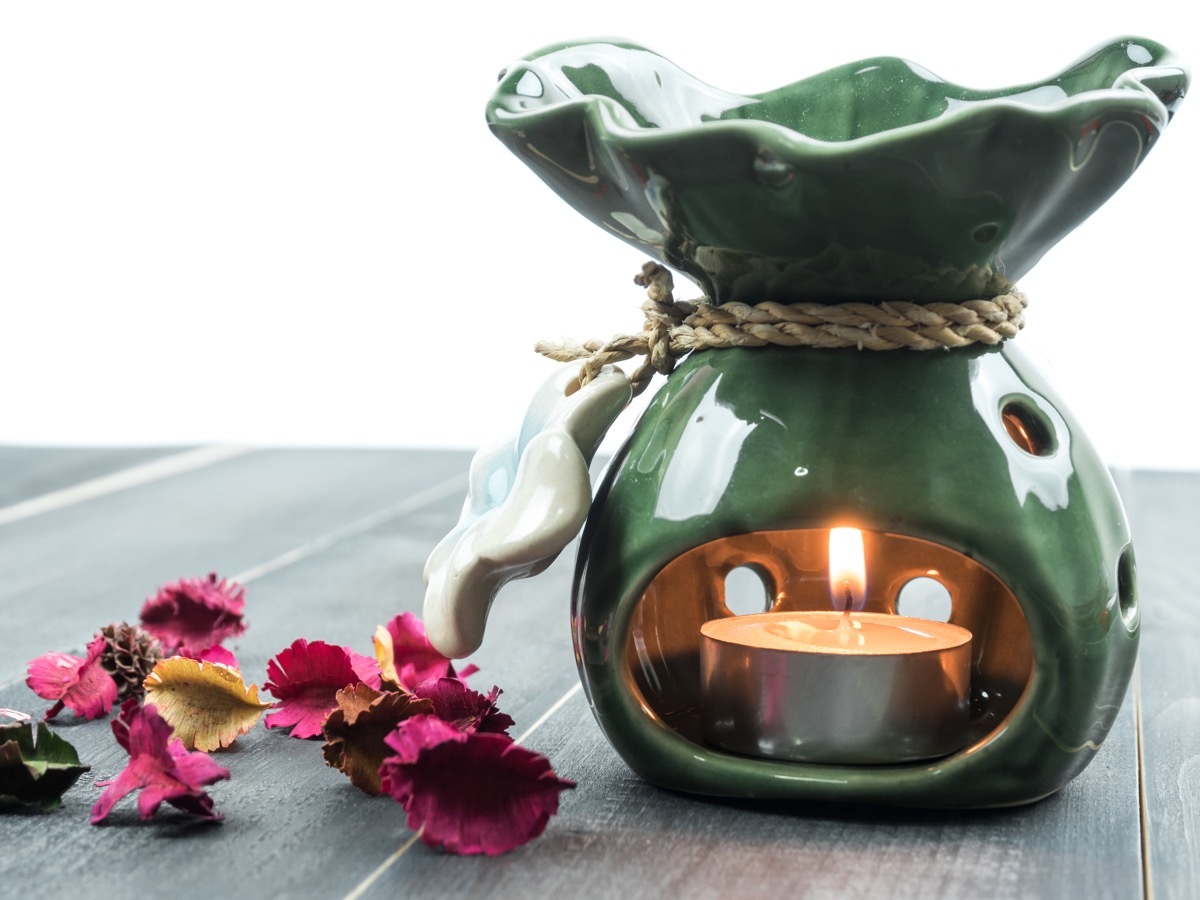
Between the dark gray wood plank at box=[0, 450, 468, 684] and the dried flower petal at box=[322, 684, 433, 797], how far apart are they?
33 centimetres

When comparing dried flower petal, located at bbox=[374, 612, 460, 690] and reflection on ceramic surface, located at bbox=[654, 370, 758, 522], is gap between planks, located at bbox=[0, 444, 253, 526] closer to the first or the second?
dried flower petal, located at bbox=[374, 612, 460, 690]

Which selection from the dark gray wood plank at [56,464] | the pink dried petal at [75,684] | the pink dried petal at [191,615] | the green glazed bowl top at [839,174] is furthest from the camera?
the dark gray wood plank at [56,464]

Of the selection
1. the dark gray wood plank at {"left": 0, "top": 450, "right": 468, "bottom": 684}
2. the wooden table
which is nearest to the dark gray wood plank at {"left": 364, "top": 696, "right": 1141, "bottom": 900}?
the wooden table

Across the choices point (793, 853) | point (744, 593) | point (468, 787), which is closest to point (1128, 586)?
point (793, 853)

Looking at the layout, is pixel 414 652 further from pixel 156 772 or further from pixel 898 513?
pixel 898 513

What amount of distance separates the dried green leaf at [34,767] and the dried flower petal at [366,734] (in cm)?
11

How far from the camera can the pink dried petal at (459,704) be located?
0.67m

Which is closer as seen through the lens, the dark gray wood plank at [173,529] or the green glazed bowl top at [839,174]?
the green glazed bowl top at [839,174]

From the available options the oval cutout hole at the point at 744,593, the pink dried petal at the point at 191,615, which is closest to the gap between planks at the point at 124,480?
the pink dried petal at the point at 191,615

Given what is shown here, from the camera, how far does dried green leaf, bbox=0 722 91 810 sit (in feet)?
2.02

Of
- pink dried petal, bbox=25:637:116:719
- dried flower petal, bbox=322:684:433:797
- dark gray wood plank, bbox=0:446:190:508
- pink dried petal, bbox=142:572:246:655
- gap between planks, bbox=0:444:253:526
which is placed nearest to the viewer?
dried flower petal, bbox=322:684:433:797

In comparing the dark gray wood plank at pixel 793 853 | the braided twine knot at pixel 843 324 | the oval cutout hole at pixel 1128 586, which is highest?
the braided twine knot at pixel 843 324

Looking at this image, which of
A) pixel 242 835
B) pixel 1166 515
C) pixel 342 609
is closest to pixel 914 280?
pixel 242 835

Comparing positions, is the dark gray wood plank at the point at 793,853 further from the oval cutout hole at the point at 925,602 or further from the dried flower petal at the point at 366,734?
the oval cutout hole at the point at 925,602
